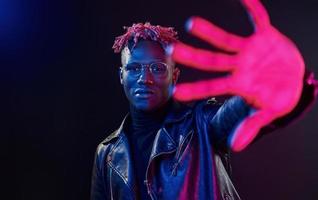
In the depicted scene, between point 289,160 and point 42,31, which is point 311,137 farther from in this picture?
point 42,31

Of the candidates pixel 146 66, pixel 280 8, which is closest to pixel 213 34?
pixel 146 66

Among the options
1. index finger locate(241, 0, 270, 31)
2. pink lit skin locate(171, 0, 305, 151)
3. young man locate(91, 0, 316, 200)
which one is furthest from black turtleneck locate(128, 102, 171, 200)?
index finger locate(241, 0, 270, 31)

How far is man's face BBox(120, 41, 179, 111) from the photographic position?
5.94 feet

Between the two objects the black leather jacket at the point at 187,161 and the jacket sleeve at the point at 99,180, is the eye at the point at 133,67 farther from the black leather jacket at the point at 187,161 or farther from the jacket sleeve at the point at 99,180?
the jacket sleeve at the point at 99,180

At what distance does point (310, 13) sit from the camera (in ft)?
7.54

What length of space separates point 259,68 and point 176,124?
1.87 feet

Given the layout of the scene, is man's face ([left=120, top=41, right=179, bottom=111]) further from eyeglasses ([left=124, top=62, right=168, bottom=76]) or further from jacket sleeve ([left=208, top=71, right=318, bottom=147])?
jacket sleeve ([left=208, top=71, right=318, bottom=147])

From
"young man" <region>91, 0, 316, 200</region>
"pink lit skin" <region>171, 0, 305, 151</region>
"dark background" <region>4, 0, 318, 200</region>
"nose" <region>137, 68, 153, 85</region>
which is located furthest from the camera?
"dark background" <region>4, 0, 318, 200</region>

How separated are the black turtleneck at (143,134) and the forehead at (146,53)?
20 cm

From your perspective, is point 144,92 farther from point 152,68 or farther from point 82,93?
point 82,93

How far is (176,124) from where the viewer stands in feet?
5.98

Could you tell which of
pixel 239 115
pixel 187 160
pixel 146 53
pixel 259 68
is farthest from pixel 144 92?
pixel 259 68

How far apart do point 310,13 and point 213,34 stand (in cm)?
106

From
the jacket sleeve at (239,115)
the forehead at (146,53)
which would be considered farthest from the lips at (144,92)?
the jacket sleeve at (239,115)
